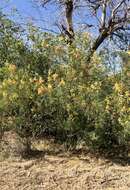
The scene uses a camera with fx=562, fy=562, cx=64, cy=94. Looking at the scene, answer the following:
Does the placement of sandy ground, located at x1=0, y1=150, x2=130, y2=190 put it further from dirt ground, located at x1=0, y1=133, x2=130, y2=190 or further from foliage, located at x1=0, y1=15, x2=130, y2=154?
foliage, located at x1=0, y1=15, x2=130, y2=154

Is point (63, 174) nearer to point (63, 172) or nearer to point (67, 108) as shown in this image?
point (63, 172)

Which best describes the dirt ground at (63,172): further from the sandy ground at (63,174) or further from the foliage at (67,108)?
the foliage at (67,108)

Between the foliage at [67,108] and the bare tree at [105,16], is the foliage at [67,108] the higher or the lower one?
the lower one

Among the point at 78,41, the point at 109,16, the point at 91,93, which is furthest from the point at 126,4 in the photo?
the point at 91,93

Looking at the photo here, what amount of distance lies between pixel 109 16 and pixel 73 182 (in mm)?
8209

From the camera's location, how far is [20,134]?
7.53 m

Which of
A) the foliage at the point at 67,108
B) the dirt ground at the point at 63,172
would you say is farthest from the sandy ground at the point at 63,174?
the foliage at the point at 67,108

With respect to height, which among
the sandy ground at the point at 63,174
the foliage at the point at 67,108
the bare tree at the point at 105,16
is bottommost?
the sandy ground at the point at 63,174

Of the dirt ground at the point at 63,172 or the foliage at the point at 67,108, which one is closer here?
the dirt ground at the point at 63,172

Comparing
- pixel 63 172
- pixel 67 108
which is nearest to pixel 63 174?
pixel 63 172

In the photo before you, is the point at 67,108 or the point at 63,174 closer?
the point at 63,174

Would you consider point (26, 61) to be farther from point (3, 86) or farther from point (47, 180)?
point (47, 180)

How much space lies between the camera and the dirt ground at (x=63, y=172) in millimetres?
6371

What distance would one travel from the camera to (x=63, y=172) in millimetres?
6711
